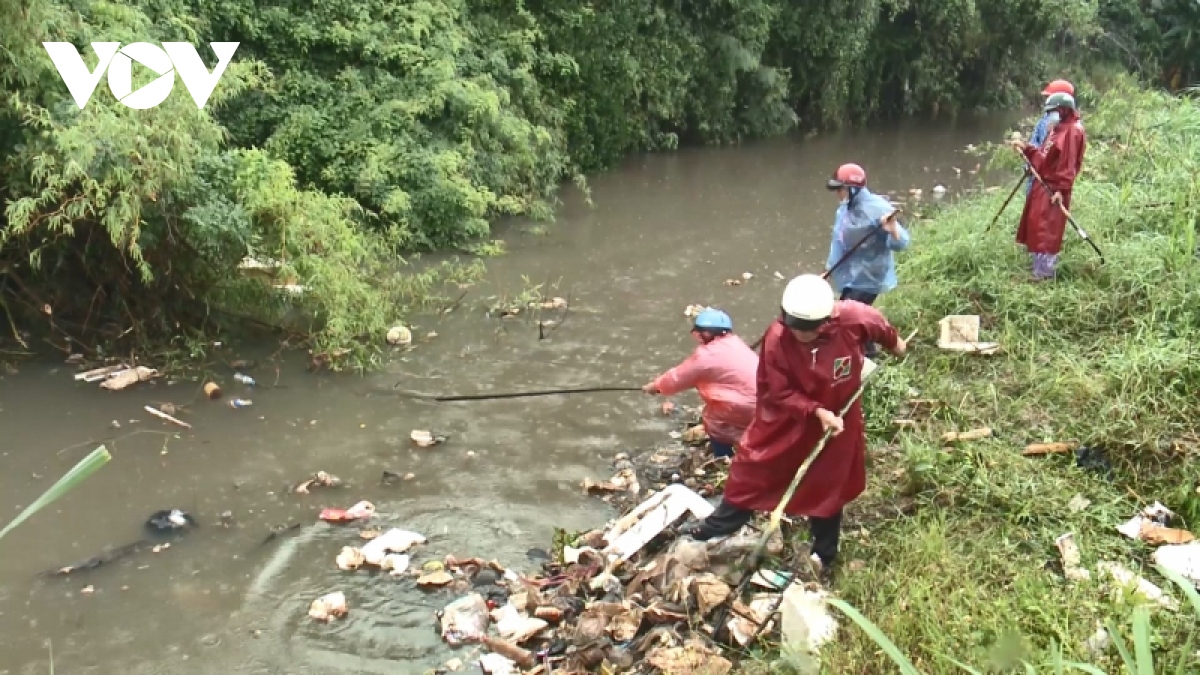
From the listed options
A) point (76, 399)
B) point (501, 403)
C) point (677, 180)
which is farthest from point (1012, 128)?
point (76, 399)

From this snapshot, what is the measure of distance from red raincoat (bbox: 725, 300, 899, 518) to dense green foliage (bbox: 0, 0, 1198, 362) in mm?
4035

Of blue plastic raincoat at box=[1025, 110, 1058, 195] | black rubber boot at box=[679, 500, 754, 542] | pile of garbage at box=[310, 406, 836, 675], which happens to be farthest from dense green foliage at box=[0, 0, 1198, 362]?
blue plastic raincoat at box=[1025, 110, 1058, 195]

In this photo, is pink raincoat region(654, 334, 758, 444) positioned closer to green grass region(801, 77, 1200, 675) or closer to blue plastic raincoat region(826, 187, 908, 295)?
green grass region(801, 77, 1200, 675)

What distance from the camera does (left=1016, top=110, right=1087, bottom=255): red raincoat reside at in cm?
632

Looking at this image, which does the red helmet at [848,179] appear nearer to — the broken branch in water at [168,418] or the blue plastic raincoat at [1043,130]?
the blue plastic raincoat at [1043,130]

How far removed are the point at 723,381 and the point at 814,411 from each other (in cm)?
126

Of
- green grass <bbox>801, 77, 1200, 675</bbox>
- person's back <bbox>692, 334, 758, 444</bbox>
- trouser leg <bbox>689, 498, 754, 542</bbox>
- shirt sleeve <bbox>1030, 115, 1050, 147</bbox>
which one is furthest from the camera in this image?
shirt sleeve <bbox>1030, 115, 1050, 147</bbox>

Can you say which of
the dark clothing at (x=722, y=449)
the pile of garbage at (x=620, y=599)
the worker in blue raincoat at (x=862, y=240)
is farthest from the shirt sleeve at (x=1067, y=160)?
the pile of garbage at (x=620, y=599)

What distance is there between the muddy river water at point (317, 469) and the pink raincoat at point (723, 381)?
32.2 inches

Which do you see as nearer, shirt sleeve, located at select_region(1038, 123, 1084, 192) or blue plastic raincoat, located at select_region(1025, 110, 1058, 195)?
shirt sleeve, located at select_region(1038, 123, 1084, 192)

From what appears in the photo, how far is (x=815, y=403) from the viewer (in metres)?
3.69

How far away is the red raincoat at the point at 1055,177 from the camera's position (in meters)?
6.32

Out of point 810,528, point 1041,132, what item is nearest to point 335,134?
point 1041,132

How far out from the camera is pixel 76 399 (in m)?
6.21
